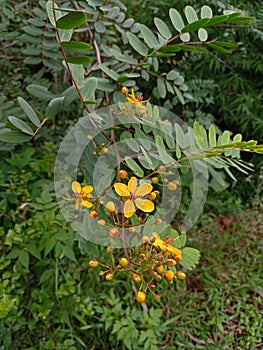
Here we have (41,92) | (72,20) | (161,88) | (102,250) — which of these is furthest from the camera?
(102,250)

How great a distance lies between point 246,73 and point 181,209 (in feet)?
2.83

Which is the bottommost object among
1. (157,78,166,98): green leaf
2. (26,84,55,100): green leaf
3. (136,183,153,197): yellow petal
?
(157,78,166,98): green leaf

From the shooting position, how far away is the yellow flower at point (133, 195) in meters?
0.68

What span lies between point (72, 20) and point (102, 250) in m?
1.10

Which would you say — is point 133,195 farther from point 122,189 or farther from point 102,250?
point 102,250

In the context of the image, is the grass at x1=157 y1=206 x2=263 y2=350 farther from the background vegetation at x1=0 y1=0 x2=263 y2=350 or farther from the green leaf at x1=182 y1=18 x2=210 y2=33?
the green leaf at x1=182 y1=18 x2=210 y2=33

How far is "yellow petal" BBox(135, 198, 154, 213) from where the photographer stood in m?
0.68

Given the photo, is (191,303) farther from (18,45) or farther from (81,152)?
(18,45)

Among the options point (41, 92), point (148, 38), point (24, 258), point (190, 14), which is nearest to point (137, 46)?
point (148, 38)

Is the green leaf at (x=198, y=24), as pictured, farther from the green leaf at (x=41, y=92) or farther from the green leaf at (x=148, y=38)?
the green leaf at (x=41, y=92)

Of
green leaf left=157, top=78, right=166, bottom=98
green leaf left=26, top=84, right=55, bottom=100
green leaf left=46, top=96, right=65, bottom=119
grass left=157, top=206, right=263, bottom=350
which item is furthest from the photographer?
grass left=157, top=206, right=263, bottom=350

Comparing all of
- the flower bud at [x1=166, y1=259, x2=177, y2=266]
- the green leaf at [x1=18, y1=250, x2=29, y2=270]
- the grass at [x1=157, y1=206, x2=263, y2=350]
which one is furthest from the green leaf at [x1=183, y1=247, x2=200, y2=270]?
the grass at [x1=157, y1=206, x2=263, y2=350]

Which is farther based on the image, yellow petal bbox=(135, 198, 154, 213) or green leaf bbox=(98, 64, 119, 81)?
green leaf bbox=(98, 64, 119, 81)

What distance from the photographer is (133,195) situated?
693mm
